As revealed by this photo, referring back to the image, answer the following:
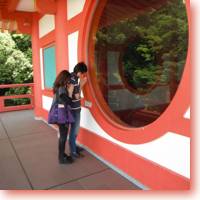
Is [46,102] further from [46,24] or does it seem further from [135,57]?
[135,57]

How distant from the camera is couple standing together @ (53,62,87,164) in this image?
3500mm

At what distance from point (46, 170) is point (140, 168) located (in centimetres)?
141

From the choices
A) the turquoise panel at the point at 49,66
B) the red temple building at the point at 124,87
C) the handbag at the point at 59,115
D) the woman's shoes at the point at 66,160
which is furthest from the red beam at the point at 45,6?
the woman's shoes at the point at 66,160

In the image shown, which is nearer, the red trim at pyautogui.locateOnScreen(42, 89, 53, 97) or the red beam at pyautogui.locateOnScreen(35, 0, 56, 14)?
the red beam at pyautogui.locateOnScreen(35, 0, 56, 14)

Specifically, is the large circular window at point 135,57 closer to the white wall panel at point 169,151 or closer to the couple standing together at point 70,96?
the couple standing together at point 70,96

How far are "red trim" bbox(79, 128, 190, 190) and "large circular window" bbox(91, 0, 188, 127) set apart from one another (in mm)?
490

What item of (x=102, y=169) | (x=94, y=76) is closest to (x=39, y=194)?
(x=102, y=169)

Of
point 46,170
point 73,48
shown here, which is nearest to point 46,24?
point 73,48

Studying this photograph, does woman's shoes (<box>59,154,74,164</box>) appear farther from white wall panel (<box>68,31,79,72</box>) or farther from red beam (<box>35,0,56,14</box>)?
red beam (<box>35,0,56,14</box>)

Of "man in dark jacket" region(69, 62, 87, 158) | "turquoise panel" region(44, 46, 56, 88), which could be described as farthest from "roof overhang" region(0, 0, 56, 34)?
"man in dark jacket" region(69, 62, 87, 158)

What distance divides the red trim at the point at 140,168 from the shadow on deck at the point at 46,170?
0.45 feet

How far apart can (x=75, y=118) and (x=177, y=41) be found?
199cm

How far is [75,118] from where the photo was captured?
386 cm

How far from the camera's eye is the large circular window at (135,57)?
405 centimetres
